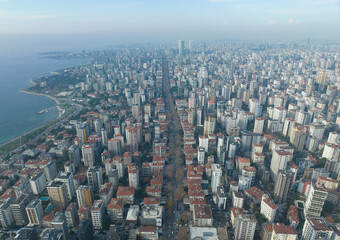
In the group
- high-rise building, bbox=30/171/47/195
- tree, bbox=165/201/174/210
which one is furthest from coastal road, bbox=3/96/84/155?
tree, bbox=165/201/174/210

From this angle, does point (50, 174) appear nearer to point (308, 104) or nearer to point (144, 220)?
point (144, 220)

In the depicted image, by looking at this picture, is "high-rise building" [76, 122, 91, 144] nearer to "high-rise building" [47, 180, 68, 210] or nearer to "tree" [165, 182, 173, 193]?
"high-rise building" [47, 180, 68, 210]

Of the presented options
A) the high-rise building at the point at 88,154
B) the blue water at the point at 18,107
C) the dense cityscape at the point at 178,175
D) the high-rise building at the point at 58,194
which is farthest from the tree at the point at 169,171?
the blue water at the point at 18,107

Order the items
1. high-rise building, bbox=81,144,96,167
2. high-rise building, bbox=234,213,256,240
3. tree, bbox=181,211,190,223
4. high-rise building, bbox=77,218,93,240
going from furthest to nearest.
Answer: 1. high-rise building, bbox=81,144,96,167
2. tree, bbox=181,211,190,223
3. high-rise building, bbox=234,213,256,240
4. high-rise building, bbox=77,218,93,240

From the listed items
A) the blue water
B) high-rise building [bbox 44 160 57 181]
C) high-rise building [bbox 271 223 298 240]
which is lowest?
the blue water

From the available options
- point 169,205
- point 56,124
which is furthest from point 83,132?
point 169,205

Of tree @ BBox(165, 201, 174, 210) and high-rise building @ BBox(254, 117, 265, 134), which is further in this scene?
high-rise building @ BBox(254, 117, 265, 134)

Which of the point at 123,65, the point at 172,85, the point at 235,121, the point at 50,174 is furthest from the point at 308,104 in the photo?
the point at 123,65
